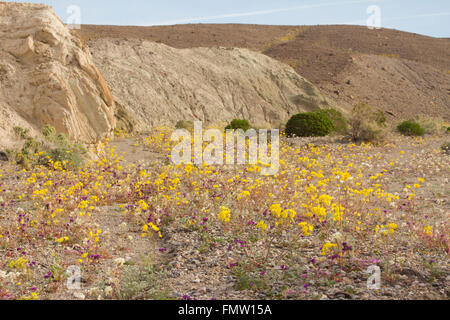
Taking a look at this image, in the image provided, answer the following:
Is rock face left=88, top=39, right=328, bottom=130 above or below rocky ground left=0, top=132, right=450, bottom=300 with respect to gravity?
above

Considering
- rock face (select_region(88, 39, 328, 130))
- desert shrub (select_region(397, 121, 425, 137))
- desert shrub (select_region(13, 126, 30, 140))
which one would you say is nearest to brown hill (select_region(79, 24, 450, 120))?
rock face (select_region(88, 39, 328, 130))

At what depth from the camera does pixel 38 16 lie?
13.1 metres

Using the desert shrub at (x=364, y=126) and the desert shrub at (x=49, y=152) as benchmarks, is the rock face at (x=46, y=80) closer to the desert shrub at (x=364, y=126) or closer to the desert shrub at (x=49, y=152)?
the desert shrub at (x=49, y=152)

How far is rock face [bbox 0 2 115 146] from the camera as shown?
40.1ft

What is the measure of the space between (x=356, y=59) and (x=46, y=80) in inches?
1491

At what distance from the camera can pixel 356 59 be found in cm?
4300

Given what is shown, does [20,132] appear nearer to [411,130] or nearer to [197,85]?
[197,85]

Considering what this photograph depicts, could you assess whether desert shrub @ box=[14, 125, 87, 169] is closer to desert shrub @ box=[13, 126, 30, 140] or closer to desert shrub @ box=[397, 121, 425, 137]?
desert shrub @ box=[13, 126, 30, 140]

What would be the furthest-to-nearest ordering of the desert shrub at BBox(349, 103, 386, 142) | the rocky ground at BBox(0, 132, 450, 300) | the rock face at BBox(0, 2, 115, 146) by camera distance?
1. the desert shrub at BBox(349, 103, 386, 142)
2. the rock face at BBox(0, 2, 115, 146)
3. the rocky ground at BBox(0, 132, 450, 300)

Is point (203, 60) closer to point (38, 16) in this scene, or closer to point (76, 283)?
point (38, 16)

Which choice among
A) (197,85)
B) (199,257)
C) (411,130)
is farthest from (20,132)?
(411,130)

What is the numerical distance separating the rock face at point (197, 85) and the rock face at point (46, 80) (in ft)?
21.0

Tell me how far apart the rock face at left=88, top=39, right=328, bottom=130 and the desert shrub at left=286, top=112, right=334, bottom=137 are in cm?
561

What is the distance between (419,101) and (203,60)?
21965 millimetres
